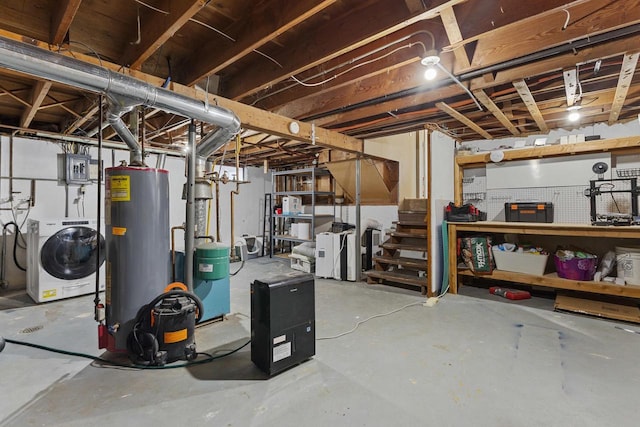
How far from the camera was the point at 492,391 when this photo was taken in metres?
1.78

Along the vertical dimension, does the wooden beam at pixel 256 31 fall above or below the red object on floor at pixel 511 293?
above

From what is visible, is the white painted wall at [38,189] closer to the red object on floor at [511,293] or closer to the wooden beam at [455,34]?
the wooden beam at [455,34]

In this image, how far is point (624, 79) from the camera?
7.72 ft

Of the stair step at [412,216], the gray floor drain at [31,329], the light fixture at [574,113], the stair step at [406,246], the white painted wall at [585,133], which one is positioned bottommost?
the gray floor drain at [31,329]

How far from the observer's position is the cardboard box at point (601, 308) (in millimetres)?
2822

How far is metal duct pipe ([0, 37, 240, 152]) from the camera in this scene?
1550 mm

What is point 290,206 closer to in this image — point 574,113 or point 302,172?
point 302,172

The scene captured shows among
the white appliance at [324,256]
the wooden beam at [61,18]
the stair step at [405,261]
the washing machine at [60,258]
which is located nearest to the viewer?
the wooden beam at [61,18]

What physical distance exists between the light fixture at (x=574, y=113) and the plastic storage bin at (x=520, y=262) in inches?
62.0

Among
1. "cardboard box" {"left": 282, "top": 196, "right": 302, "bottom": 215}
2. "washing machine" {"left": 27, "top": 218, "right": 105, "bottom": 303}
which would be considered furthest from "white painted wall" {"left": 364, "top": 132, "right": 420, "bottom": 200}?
"washing machine" {"left": 27, "top": 218, "right": 105, "bottom": 303}

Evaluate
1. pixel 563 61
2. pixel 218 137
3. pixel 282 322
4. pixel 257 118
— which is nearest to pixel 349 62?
pixel 257 118

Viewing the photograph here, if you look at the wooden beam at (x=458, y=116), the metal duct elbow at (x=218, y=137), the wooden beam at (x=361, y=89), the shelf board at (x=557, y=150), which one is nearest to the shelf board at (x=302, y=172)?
the wooden beam at (x=361, y=89)

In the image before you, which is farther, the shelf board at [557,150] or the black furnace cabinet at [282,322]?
the shelf board at [557,150]

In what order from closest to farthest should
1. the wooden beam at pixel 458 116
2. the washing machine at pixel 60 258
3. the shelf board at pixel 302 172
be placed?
1. the wooden beam at pixel 458 116
2. the washing machine at pixel 60 258
3. the shelf board at pixel 302 172
